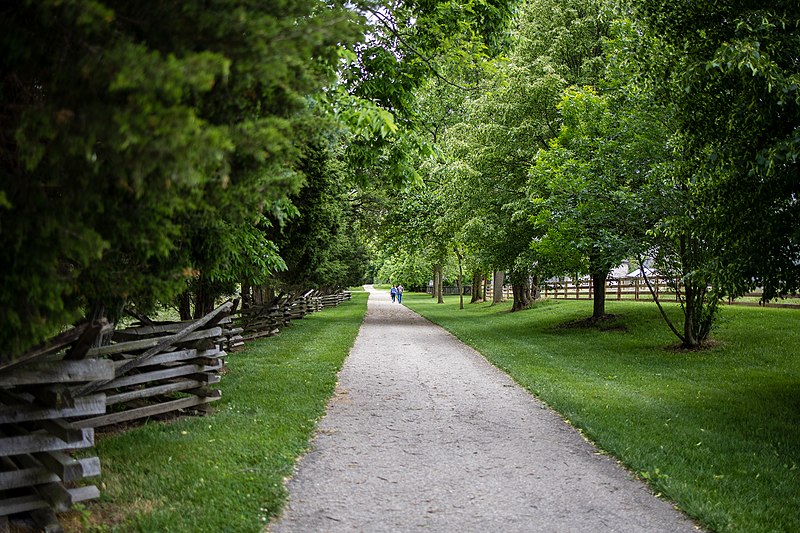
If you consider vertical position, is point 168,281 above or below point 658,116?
below

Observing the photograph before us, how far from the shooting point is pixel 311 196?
15688mm

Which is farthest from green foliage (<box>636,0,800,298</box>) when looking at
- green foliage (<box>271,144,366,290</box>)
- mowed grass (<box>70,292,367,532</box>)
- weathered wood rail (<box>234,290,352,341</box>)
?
weathered wood rail (<box>234,290,352,341</box>)

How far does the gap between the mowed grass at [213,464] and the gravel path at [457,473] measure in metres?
0.27

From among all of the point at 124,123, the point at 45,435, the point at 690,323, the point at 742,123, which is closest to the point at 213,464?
the point at 45,435

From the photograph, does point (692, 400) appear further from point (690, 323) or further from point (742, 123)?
point (690, 323)

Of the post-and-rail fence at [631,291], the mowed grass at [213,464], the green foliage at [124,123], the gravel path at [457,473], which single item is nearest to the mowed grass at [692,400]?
the gravel path at [457,473]

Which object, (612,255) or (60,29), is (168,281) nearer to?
(60,29)

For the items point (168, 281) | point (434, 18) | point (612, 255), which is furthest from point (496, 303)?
point (168, 281)

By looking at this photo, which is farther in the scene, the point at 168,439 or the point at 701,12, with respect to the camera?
the point at 701,12

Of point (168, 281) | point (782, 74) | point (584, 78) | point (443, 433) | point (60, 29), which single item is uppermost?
point (584, 78)

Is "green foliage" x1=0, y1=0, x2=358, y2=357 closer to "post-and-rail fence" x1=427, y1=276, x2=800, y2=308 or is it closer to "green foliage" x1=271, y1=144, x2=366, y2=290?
"green foliage" x1=271, y1=144, x2=366, y2=290

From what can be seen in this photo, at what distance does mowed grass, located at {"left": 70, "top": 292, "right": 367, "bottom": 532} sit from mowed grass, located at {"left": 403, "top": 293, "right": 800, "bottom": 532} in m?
3.67

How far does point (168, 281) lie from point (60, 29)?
174 cm

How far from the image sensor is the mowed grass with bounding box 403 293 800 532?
577 centimetres
